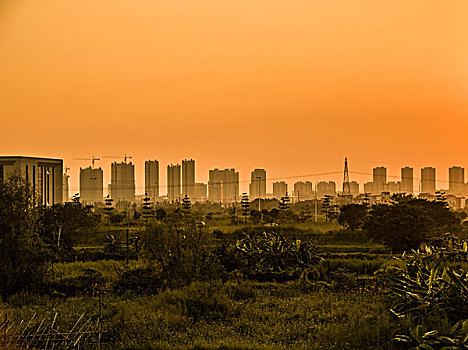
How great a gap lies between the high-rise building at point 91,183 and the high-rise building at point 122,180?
4849mm

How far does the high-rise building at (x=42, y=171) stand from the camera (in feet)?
130

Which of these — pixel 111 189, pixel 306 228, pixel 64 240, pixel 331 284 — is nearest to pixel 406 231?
pixel 331 284

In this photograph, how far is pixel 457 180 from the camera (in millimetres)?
79188

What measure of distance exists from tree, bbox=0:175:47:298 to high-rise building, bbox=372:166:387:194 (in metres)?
78.0

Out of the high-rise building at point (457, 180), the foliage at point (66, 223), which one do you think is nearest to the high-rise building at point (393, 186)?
the high-rise building at point (457, 180)

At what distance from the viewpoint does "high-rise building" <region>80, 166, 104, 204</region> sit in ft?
225

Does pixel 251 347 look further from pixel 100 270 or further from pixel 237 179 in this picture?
pixel 237 179

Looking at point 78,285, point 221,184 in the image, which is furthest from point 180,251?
point 221,184

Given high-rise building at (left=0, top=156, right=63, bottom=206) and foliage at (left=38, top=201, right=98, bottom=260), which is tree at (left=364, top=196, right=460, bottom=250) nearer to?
foliage at (left=38, top=201, right=98, bottom=260)

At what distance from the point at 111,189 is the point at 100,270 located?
59.9m

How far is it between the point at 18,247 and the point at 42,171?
112 ft

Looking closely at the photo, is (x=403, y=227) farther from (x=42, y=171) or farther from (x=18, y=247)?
(x=42, y=171)

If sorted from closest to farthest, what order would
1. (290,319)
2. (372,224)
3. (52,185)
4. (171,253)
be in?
(290,319) < (171,253) < (372,224) < (52,185)

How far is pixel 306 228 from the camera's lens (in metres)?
31.6
